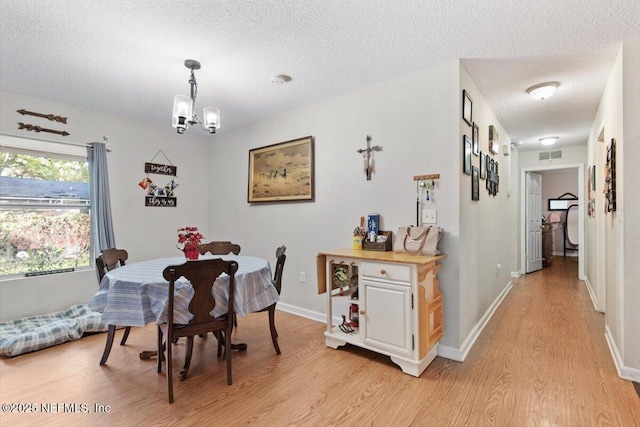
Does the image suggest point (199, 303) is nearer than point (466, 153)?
Yes

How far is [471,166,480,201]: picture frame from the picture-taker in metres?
2.97

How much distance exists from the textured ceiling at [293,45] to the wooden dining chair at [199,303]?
1577 mm

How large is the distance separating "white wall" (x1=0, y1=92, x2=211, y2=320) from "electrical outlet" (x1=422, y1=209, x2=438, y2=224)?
3.22m

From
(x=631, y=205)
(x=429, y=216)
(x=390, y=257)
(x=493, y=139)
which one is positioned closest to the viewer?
(x=631, y=205)

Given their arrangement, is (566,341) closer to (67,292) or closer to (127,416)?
(127,416)

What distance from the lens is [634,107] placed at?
7.33 ft

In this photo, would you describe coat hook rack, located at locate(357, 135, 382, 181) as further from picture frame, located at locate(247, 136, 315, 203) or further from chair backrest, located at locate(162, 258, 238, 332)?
chair backrest, located at locate(162, 258, 238, 332)

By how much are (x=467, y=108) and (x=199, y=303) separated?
264 centimetres

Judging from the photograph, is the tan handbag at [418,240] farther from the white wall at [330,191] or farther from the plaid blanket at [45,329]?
the plaid blanket at [45,329]

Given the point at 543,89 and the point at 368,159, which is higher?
the point at 543,89

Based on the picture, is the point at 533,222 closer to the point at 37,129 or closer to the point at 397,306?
the point at 397,306

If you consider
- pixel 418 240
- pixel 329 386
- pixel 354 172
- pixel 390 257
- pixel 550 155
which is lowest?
pixel 329 386

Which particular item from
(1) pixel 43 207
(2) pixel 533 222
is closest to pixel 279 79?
(1) pixel 43 207

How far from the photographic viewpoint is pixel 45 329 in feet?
9.46
